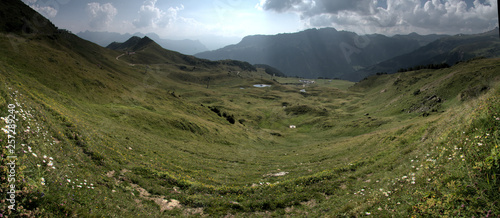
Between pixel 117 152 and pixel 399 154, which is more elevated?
pixel 117 152

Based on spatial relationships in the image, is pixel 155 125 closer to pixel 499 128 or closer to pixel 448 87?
pixel 499 128

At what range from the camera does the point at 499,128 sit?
11.4 m

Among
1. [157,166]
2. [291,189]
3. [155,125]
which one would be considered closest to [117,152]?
[157,166]

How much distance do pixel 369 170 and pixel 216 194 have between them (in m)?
14.8

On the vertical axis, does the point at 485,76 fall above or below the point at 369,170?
above

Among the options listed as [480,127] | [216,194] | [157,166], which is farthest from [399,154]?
[157,166]

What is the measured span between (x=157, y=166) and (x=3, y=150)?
13.6 meters

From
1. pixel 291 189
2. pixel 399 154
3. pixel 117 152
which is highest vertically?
pixel 117 152

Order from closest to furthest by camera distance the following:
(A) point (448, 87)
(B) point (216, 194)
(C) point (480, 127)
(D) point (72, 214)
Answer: (D) point (72, 214) → (C) point (480, 127) → (B) point (216, 194) → (A) point (448, 87)

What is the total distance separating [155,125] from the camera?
1740 inches

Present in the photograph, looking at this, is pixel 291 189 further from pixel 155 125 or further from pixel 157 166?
pixel 155 125

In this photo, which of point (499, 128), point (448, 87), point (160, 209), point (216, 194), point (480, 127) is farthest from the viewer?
point (448, 87)

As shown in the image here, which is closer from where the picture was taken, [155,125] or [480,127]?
[480,127]

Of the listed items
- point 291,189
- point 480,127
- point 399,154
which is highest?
point 480,127
